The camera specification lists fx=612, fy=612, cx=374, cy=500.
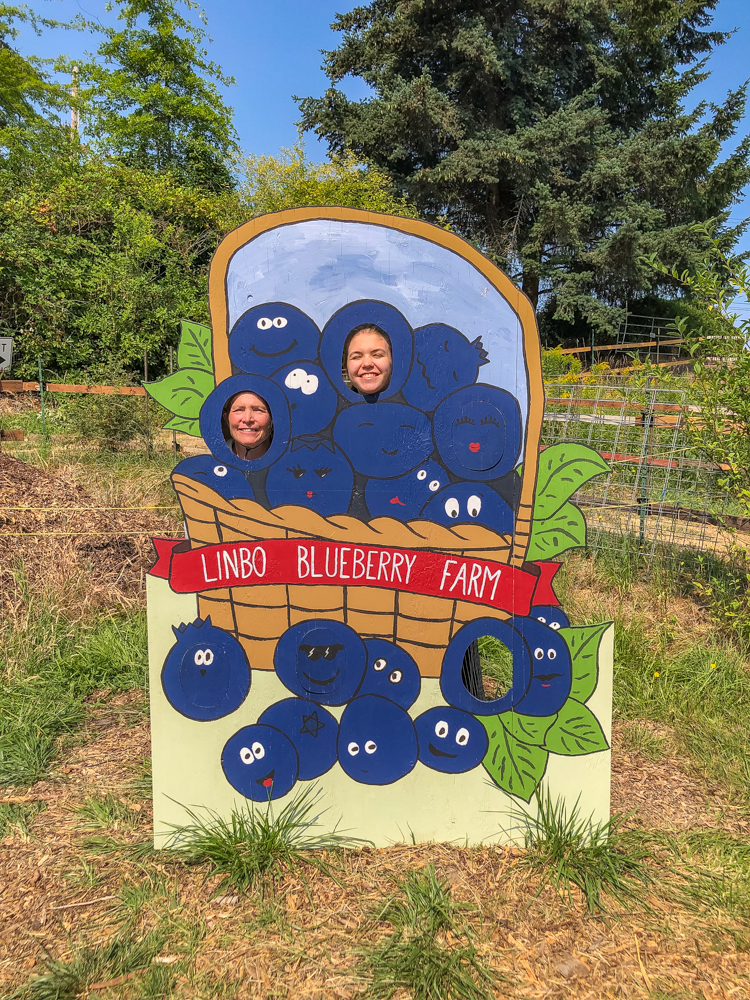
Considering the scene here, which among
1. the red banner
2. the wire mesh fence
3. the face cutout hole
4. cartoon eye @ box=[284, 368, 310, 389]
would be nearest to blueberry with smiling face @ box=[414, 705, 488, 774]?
the face cutout hole

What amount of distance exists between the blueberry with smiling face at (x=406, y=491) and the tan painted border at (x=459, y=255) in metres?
0.34

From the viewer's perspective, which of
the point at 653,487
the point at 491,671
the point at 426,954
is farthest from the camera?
the point at 653,487

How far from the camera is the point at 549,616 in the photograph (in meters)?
2.38

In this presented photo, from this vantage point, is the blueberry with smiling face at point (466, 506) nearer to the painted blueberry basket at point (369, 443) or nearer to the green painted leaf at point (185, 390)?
the painted blueberry basket at point (369, 443)

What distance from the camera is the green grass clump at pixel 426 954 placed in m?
1.78

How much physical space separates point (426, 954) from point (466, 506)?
145 centimetres

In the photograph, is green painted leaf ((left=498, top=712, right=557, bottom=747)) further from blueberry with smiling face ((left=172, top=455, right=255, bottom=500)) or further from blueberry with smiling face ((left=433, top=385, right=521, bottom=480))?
blueberry with smiling face ((left=172, top=455, right=255, bottom=500))

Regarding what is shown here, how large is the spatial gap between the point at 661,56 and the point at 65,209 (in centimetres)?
1956

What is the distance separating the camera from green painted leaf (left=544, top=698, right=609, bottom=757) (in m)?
2.38

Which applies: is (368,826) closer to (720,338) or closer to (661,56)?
(720,338)

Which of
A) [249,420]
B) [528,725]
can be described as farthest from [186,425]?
[528,725]

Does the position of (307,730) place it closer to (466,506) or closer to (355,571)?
(355,571)

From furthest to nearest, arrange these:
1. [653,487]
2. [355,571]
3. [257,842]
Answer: [653,487]
[355,571]
[257,842]

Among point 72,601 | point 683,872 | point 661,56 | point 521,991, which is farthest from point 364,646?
point 661,56
